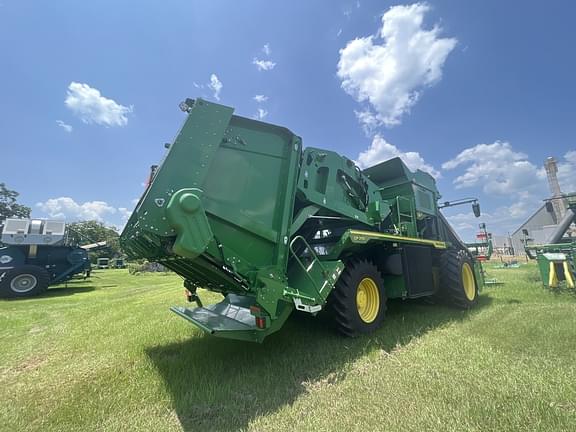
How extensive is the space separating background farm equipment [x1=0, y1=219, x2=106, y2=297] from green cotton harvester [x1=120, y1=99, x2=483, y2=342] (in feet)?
36.3

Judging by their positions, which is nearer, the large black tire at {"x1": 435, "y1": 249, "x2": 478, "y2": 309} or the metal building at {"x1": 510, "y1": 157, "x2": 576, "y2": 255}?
the large black tire at {"x1": 435, "y1": 249, "x2": 478, "y2": 309}

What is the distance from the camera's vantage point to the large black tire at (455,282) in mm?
6145

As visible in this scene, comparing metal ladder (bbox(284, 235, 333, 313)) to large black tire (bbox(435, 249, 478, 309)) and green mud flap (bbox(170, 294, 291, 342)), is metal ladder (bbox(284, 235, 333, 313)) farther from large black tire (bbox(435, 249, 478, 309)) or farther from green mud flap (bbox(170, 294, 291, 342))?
large black tire (bbox(435, 249, 478, 309))

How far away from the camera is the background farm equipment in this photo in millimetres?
11141

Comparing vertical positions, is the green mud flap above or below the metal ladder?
below

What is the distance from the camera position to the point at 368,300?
466cm

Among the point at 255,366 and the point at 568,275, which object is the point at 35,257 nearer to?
the point at 255,366

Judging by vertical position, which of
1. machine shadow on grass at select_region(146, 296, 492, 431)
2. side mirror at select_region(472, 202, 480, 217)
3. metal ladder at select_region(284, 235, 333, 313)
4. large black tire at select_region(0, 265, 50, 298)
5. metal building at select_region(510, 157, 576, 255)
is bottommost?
machine shadow on grass at select_region(146, 296, 492, 431)

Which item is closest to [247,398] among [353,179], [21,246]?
[353,179]

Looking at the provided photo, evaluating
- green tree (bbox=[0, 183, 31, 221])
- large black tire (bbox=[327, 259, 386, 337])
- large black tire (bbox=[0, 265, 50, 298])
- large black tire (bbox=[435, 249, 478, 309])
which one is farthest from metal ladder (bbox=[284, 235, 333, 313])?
green tree (bbox=[0, 183, 31, 221])

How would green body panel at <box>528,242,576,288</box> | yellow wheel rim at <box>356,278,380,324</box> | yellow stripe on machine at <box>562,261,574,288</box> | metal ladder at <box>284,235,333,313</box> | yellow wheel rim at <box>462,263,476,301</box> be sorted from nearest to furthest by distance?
1. metal ladder at <box>284,235,333,313</box>
2. yellow wheel rim at <box>356,278,380,324</box>
3. yellow wheel rim at <box>462,263,476,301</box>
4. yellow stripe on machine at <box>562,261,574,288</box>
5. green body panel at <box>528,242,576,288</box>

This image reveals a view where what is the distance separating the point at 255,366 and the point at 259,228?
5.51 ft

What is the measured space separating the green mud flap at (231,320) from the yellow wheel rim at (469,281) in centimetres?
529

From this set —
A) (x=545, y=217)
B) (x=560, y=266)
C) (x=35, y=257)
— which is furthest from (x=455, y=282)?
(x=545, y=217)
